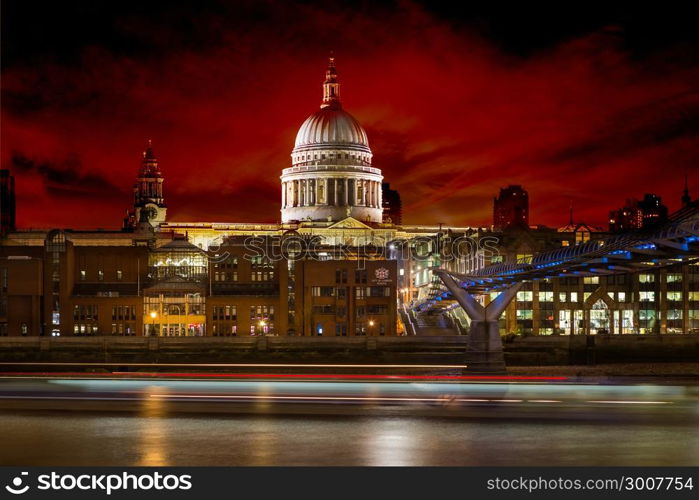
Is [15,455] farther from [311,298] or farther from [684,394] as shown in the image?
[311,298]

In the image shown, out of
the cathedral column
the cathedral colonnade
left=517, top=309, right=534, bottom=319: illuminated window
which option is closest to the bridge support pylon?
left=517, top=309, right=534, bottom=319: illuminated window

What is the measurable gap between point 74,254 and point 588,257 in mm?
63984

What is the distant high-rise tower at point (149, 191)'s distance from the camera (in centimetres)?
17600

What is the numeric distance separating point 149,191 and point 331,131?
30.1 metres

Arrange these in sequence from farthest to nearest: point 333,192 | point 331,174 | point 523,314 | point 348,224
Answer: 1. point 333,192
2. point 331,174
3. point 348,224
4. point 523,314

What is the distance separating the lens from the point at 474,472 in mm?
20719

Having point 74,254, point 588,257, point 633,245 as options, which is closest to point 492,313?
point 588,257

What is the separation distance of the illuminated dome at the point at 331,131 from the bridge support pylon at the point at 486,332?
123m

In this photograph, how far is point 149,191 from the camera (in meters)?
181

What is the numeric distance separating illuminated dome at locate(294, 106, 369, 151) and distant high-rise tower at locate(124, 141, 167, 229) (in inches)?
898
